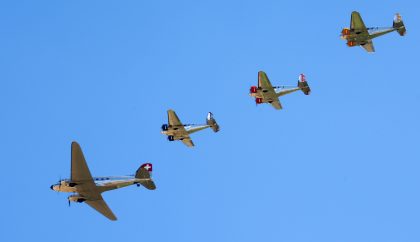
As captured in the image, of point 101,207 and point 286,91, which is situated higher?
point 286,91

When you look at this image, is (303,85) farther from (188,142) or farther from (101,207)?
(101,207)

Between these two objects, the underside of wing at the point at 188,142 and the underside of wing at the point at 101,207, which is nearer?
the underside of wing at the point at 101,207

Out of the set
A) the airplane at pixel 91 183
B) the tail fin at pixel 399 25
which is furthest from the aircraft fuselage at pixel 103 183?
the tail fin at pixel 399 25

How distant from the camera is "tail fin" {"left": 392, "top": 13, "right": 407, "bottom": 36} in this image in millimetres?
150875

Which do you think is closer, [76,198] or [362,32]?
[76,198]

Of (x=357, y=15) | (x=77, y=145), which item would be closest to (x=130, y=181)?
(x=77, y=145)

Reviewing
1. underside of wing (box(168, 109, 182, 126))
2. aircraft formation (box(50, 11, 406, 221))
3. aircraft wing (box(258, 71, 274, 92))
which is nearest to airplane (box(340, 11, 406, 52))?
aircraft formation (box(50, 11, 406, 221))

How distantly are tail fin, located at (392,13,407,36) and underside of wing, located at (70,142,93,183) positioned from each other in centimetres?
6191

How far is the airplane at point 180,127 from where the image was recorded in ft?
508

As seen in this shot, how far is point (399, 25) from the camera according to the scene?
151 meters

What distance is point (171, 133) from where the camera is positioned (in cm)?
15600

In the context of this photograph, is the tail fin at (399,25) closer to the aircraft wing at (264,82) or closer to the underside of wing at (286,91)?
the underside of wing at (286,91)

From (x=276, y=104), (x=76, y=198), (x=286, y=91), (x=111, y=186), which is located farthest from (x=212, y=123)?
(x=76, y=198)

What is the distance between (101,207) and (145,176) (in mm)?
8124
